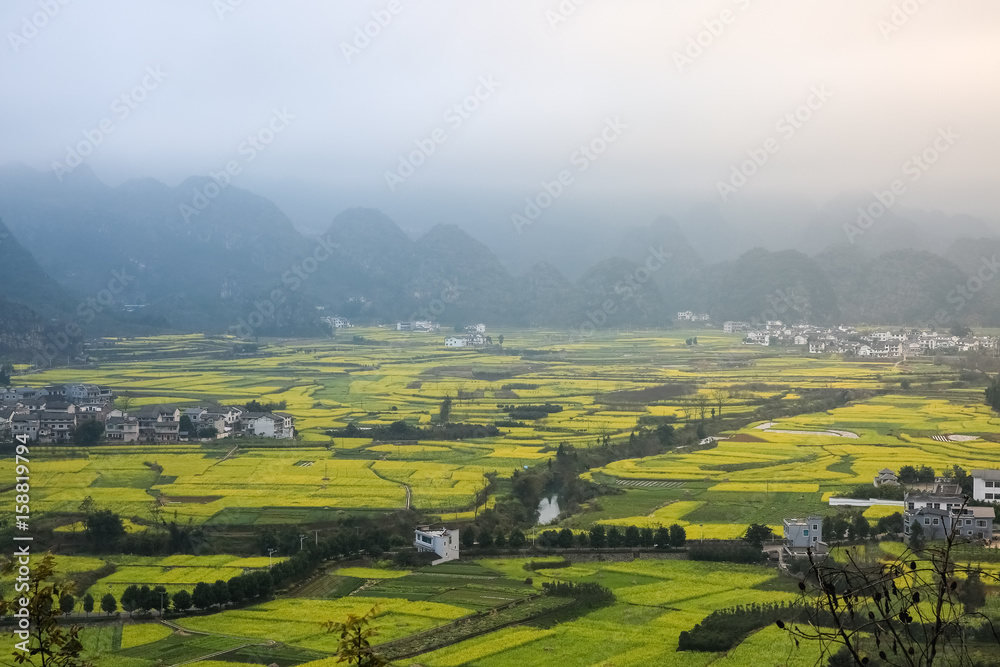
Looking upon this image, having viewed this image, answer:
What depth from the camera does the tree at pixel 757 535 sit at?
47.1ft

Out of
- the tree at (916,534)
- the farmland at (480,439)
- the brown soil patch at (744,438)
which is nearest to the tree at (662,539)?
the farmland at (480,439)

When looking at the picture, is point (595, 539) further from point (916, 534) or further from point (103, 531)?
point (103, 531)

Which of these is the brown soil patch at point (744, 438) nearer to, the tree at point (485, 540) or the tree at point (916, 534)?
the tree at point (916, 534)

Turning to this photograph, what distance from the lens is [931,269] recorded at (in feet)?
227

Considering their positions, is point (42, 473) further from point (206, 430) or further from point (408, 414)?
point (408, 414)

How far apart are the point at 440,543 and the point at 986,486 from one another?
30.3 feet

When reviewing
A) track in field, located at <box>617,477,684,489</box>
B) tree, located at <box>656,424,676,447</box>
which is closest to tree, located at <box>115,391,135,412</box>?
tree, located at <box>656,424,676,447</box>

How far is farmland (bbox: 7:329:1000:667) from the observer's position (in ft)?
36.4

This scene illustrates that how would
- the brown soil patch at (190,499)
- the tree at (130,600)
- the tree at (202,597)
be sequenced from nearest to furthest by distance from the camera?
the tree at (130,600), the tree at (202,597), the brown soil patch at (190,499)

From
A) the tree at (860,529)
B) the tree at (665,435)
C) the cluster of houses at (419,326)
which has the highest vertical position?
the cluster of houses at (419,326)

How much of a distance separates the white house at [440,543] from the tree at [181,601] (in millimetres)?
3473

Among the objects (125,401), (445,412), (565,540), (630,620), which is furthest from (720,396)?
(630,620)

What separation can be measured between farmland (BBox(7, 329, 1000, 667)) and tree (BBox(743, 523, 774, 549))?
24.1 inches

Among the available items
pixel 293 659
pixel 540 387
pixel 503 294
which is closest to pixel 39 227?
pixel 503 294
